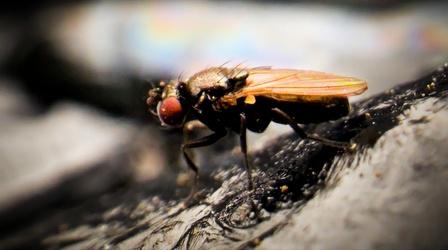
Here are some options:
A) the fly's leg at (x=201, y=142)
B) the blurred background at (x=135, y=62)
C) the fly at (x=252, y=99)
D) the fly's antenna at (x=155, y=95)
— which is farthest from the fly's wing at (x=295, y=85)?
the blurred background at (x=135, y=62)

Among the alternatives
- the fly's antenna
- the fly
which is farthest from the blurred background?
the fly

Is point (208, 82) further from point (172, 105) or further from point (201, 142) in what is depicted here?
point (201, 142)

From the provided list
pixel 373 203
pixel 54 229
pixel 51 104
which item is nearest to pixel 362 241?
pixel 373 203

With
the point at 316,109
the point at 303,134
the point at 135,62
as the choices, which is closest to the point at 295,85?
the point at 316,109

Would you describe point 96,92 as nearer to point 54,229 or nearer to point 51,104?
point 51,104

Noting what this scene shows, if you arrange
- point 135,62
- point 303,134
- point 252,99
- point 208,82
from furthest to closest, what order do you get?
point 135,62 → point 208,82 → point 252,99 → point 303,134

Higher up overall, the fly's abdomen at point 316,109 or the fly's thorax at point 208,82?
the fly's thorax at point 208,82

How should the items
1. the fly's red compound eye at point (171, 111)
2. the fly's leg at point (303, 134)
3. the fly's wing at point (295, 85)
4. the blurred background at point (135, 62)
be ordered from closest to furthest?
the fly's leg at point (303, 134) < the fly's wing at point (295, 85) < the fly's red compound eye at point (171, 111) < the blurred background at point (135, 62)

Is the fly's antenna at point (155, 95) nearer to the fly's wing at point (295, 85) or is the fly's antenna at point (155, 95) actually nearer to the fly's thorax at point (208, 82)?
the fly's thorax at point (208, 82)
